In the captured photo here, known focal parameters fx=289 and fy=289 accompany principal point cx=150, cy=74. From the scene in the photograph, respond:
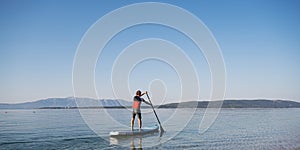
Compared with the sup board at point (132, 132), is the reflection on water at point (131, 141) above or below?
below

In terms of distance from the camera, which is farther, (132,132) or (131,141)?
(132,132)

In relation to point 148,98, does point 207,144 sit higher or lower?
lower

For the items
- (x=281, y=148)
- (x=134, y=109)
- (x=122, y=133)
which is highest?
(x=134, y=109)

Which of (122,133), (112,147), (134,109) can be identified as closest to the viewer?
(112,147)

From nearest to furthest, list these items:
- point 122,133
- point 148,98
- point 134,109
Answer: point 122,133 → point 134,109 → point 148,98

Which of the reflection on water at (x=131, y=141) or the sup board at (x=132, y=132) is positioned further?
the sup board at (x=132, y=132)

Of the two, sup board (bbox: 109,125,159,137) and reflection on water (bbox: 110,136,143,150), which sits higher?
sup board (bbox: 109,125,159,137)

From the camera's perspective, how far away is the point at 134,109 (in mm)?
21203

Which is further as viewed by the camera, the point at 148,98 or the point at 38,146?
the point at 148,98

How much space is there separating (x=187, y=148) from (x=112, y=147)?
3.90 metres

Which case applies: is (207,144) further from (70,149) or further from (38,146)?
(38,146)

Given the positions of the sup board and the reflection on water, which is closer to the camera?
the reflection on water

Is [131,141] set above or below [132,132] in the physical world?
below

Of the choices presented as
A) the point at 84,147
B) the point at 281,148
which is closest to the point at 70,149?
the point at 84,147
